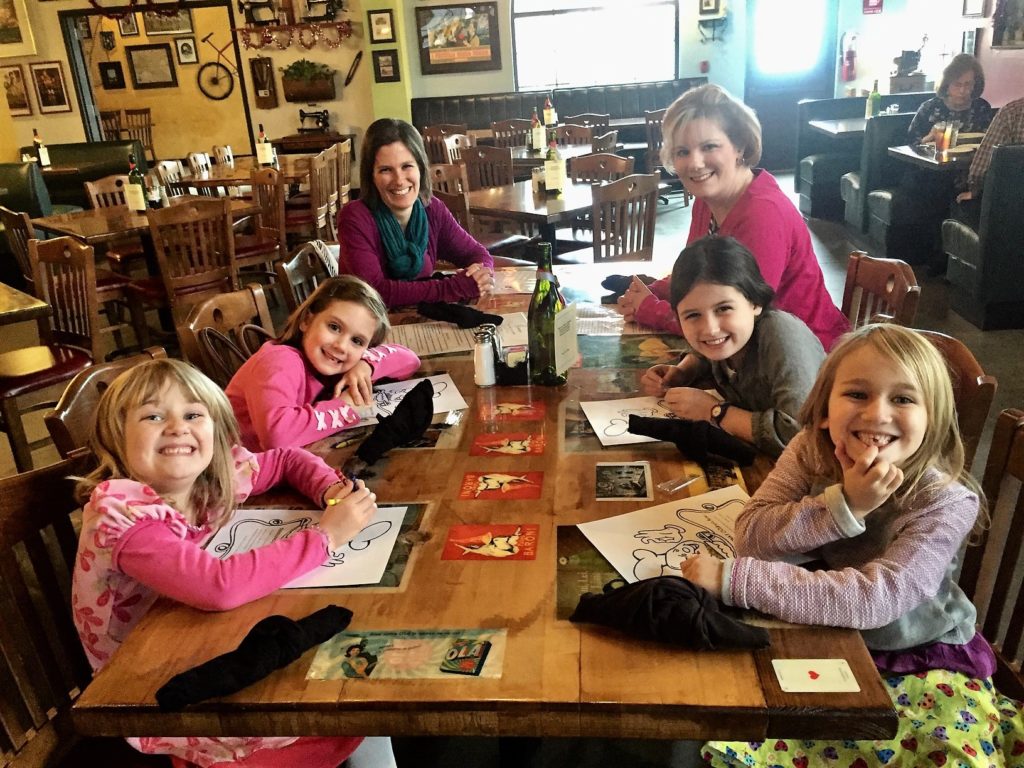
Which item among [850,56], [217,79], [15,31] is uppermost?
[15,31]

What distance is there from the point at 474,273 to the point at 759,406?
1.17 metres

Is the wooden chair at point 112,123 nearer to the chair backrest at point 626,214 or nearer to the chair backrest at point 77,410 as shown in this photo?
the chair backrest at point 626,214

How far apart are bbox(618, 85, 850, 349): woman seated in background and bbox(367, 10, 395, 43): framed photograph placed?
708 centimetres

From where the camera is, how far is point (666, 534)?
1130 mm

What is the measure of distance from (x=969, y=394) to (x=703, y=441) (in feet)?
1.68

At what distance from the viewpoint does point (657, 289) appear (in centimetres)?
233

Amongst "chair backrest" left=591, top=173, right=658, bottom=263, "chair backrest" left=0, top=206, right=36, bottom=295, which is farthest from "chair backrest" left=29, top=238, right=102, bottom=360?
"chair backrest" left=591, top=173, right=658, bottom=263

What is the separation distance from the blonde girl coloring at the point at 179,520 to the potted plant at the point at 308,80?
27.0 ft

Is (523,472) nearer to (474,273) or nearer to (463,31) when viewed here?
(474,273)

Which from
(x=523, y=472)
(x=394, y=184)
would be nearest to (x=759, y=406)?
(x=523, y=472)

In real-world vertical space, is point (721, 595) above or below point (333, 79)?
below

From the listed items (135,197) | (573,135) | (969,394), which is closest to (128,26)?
(573,135)

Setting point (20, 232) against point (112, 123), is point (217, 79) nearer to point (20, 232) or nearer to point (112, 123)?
point (112, 123)

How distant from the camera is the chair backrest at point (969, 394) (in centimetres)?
138
